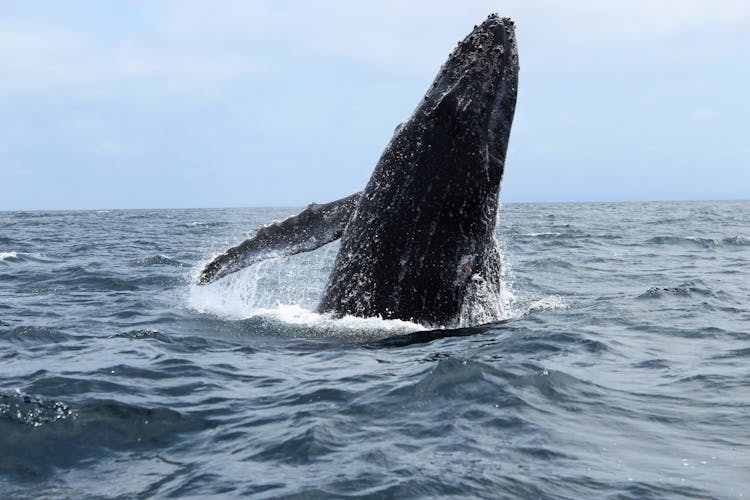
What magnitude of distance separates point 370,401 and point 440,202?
3282mm

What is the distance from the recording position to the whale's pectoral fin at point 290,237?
404 inches

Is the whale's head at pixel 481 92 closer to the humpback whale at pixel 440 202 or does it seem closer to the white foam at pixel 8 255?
the humpback whale at pixel 440 202

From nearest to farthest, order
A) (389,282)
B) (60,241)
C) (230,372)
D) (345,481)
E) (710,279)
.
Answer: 1. (345,481)
2. (230,372)
3. (389,282)
4. (710,279)
5. (60,241)

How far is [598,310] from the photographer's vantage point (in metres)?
12.2

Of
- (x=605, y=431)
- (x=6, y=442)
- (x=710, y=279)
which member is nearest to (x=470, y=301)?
(x=605, y=431)

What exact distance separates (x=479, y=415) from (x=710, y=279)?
1228cm

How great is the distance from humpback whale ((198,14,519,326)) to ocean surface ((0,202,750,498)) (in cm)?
43

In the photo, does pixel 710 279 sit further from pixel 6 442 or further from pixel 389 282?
pixel 6 442

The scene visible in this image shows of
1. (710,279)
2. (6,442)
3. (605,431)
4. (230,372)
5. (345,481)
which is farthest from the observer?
(710,279)

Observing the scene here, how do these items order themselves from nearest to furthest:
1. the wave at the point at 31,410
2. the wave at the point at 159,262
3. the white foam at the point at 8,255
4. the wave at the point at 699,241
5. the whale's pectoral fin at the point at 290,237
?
the wave at the point at 31,410 < the whale's pectoral fin at the point at 290,237 < the wave at the point at 159,262 < the white foam at the point at 8,255 < the wave at the point at 699,241

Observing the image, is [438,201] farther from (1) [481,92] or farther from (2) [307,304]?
(2) [307,304]

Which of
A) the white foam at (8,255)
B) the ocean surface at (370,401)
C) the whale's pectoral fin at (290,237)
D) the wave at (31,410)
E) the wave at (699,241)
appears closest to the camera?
the ocean surface at (370,401)

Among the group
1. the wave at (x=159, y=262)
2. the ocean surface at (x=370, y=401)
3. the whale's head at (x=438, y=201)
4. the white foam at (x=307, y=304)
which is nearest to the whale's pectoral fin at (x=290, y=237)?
the white foam at (x=307, y=304)

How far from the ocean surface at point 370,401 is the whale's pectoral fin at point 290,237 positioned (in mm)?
907
